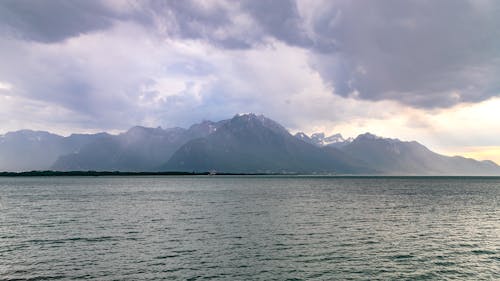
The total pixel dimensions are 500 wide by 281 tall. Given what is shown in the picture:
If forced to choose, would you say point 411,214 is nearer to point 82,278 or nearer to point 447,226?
point 447,226

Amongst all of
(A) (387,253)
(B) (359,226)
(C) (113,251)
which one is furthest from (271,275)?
(B) (359,226)

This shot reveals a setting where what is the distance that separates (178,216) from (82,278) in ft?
151

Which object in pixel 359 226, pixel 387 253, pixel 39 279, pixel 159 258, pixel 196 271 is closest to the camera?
pixel 39 279

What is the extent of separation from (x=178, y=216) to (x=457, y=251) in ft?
185

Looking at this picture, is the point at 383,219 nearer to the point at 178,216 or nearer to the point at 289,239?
the point at 289,239

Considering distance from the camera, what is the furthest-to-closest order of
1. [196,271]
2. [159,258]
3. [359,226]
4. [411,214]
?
[411,214], [359,226], [159,258], [196,271]

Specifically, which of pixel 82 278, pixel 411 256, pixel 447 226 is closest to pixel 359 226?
pixel 447 226

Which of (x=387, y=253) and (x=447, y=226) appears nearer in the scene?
(x=387, y=253)

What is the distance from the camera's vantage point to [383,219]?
78375 millimetres

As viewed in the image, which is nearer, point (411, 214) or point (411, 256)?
point (411, 256)

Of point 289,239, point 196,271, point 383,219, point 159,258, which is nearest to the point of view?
point 196,271

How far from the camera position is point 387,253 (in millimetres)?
46688

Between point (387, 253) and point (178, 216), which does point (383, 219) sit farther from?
point (178, 216)

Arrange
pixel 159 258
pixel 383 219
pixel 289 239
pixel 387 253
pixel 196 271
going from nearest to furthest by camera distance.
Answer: pixel 196 271, pixel 159 258, pixel 387 253, pixel 289 239, pixel 383 219
